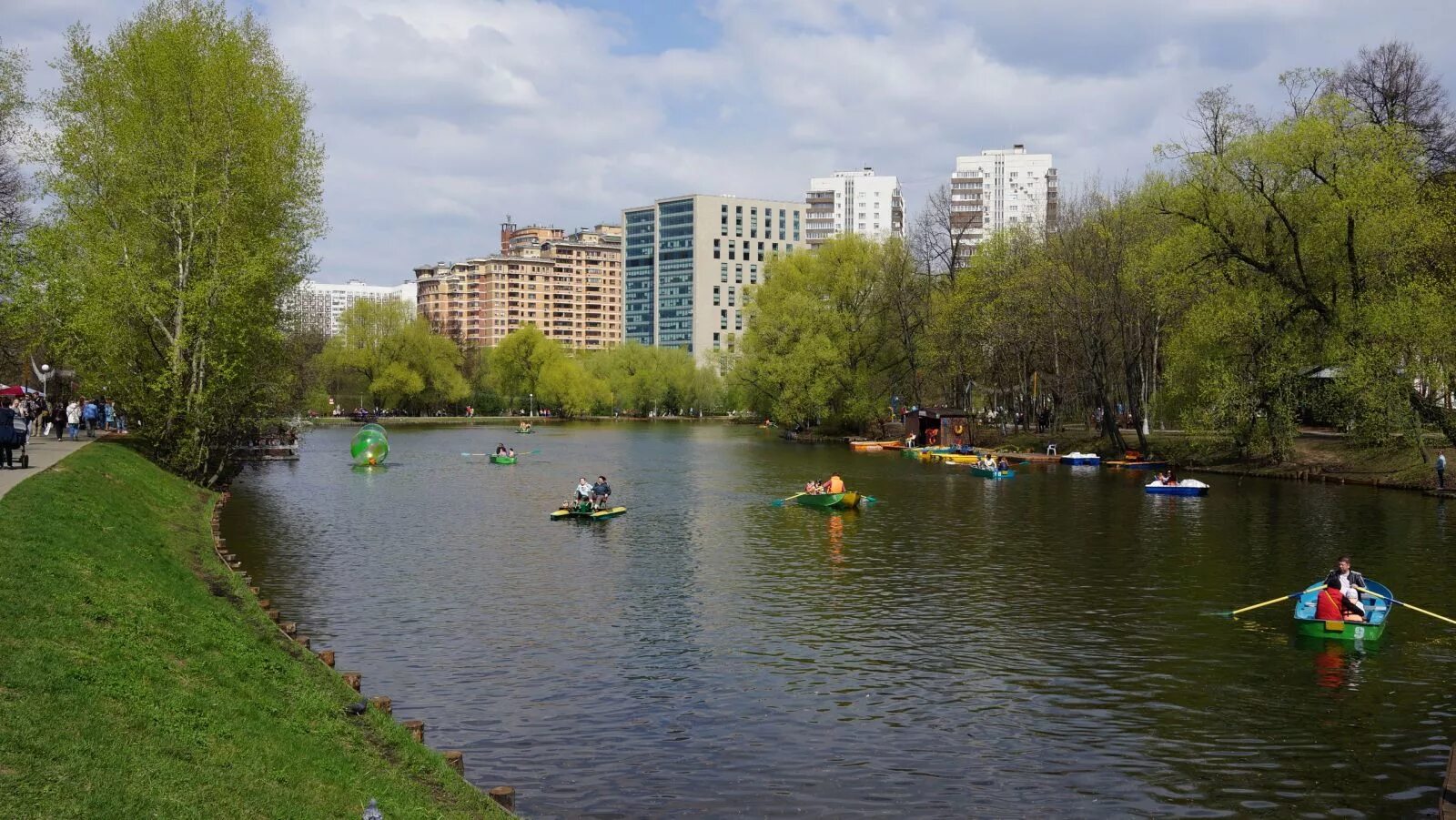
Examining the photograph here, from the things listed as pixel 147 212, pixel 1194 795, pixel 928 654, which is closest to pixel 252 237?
pixel 147 212

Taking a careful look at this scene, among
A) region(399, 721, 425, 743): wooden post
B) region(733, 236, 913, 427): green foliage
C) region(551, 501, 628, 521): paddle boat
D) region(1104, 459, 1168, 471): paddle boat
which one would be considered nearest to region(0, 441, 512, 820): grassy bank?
region(399, 721, 425, 743): wooden post

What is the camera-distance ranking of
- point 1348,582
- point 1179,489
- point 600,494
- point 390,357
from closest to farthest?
1. point 1348,582
2. point 600,494
3. point 1179,489
4. point 390,357

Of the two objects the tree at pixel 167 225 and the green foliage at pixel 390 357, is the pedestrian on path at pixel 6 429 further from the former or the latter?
the green foliage at pixel 390 357

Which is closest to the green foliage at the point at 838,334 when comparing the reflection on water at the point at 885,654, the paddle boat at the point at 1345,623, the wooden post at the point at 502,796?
the reflection on water at the point at 885,654

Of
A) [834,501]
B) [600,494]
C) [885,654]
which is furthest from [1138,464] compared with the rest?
[885,654]

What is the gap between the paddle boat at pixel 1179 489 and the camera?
5447 cm

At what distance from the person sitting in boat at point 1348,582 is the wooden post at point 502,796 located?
19.5m

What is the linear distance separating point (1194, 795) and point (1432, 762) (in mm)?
4305

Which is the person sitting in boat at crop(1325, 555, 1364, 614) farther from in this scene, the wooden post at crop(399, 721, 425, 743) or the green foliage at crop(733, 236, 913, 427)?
the green foliage at crop(733, 236, 913, 427)

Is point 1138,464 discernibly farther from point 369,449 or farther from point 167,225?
point 167,225

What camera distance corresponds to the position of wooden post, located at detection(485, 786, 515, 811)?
13.8 meters

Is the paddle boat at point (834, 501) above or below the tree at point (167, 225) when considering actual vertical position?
below

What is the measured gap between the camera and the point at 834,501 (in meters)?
48.4

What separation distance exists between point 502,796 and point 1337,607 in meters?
19.5
